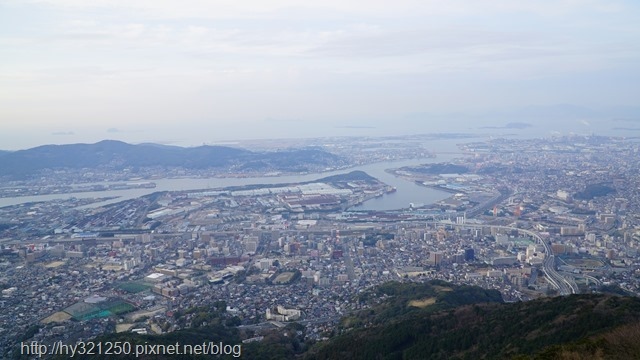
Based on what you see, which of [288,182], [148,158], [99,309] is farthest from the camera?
[148,158]

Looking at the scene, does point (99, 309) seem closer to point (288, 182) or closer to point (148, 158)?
point (288, 182)

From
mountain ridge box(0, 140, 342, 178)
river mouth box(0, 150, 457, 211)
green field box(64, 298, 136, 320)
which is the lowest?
green field box(64, 298, 136, 320)

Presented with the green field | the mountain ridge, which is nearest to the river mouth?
the mountain ridge

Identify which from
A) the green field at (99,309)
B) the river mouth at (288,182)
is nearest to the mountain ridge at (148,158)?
the river mouth at (288,182)

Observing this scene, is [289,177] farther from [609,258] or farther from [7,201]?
[609,258]

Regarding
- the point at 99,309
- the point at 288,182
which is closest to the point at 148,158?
the point at 288,182

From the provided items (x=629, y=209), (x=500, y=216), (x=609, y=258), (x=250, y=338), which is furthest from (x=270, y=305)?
(x=629, y=209)

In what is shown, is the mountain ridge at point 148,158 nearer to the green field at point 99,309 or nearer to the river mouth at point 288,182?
the river mouth at point 288,182

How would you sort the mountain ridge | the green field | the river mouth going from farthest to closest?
the mountain ridge
the river mouth
the green field

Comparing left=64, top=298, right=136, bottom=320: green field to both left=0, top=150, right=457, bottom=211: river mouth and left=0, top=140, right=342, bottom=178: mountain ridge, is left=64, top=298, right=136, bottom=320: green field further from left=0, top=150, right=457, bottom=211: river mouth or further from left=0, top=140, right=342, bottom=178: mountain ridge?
left=0, top=140, right=342, bottom=178: mountain ridge

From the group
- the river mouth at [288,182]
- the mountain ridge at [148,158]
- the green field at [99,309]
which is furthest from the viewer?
the mountain ridge at [148,158]

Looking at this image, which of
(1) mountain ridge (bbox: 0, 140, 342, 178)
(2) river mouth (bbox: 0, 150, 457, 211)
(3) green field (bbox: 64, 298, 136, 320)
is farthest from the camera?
(1) mountain ridge (bbox: 0, 140, 342, 178)
